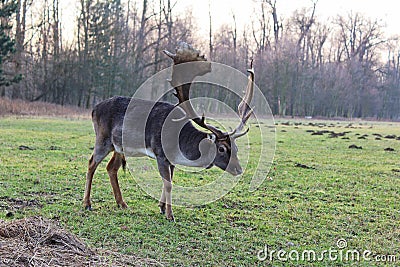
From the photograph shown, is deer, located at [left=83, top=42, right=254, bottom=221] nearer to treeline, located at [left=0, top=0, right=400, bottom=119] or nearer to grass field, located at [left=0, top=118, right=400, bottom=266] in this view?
grass field, located at [left=0, top=118, right=400, bottom=266]

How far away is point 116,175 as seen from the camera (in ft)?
23.2

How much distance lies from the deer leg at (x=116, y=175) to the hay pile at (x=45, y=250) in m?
2.10

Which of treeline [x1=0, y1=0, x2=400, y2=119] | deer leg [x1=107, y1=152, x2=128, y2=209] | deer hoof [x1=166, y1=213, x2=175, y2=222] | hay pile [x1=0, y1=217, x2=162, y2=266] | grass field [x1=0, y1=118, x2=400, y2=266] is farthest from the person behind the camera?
treeline [x1=0, y1=0, x2=400, y2=119]

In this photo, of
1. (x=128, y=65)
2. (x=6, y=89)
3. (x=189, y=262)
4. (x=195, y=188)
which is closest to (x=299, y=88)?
(x=128, y=65)

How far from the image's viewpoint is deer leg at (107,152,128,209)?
685 centimetres

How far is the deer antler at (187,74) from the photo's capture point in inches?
260

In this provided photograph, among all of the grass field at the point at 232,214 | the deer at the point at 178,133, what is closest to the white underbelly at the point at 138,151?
the deer at the point at 178,133

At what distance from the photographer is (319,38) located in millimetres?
65625

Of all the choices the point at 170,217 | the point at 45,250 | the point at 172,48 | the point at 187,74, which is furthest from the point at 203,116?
the point at 172,48

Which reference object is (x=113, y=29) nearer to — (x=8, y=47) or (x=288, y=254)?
(x=8, y=47)

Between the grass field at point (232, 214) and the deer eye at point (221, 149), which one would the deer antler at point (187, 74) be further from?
the grass field at point (232, 214)

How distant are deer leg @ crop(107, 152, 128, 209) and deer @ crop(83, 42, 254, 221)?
0.02 m

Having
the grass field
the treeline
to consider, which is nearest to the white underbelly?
the grass field

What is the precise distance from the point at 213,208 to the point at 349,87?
5651 centimetres
